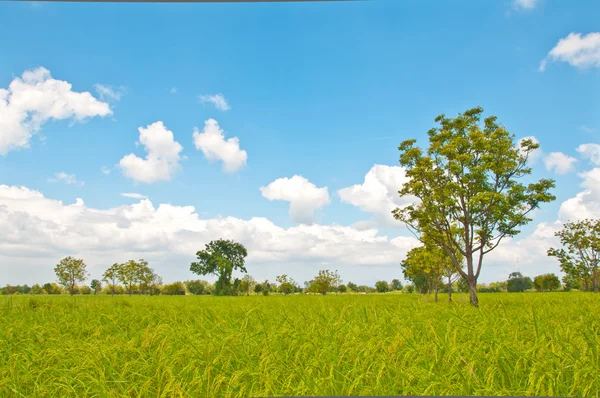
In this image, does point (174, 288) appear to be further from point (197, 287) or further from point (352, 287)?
point (352, 287)

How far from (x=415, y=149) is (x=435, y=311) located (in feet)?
22.9

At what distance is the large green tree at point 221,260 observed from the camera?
46294 mm

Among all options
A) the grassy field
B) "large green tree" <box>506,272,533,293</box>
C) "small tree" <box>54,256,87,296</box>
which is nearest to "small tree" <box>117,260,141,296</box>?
"small tree" <box>54,256,87,296</box>

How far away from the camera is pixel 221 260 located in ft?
153

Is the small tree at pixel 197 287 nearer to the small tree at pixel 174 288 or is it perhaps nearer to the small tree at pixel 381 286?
the small tree at pixel 174 288

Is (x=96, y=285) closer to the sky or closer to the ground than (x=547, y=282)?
closer to the ground

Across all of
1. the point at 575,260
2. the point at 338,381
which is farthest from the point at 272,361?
the point at 575,260

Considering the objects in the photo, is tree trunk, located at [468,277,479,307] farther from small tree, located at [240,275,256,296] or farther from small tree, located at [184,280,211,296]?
small tree, located at [184,280,211,296]

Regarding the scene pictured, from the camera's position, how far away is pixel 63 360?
14.8 feet

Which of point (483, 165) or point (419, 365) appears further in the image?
point (483, 165)

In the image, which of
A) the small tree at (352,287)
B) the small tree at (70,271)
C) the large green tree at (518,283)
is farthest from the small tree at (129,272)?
the large green tree at (518,283)

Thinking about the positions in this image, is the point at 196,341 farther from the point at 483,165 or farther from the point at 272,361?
the point at 483,165

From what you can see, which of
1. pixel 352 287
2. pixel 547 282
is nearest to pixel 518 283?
pixel 547 282

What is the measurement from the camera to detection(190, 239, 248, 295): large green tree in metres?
46.3
